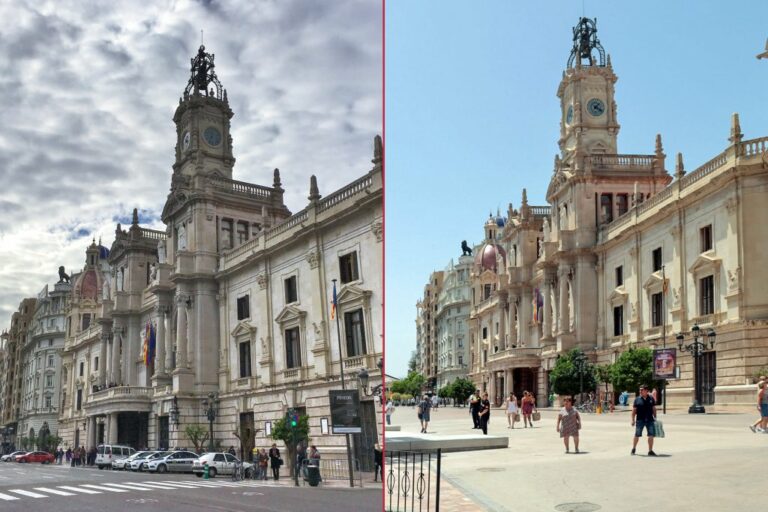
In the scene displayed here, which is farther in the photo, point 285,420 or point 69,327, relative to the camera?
point 69,327

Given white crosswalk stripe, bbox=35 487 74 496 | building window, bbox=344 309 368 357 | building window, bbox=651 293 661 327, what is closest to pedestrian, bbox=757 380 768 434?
building window, bbox=344 309 368 357

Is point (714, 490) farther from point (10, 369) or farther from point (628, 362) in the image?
point (10, 369)

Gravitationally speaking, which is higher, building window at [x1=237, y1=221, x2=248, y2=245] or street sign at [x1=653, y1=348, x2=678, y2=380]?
building window at [x1=237, y1=221, x2=248, y2=245]

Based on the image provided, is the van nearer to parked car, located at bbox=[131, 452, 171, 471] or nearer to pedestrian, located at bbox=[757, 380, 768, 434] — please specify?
parked car, located at bbox=[131, 452, 171, 471]

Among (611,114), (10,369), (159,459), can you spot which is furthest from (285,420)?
(10,369)

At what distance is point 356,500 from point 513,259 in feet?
221

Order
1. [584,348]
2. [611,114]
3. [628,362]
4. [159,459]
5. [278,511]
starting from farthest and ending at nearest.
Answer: [611,114], [584,348], [628,362], [159,459], [278,511]

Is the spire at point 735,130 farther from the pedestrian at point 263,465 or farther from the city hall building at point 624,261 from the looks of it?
the pedestrian at point 263,465

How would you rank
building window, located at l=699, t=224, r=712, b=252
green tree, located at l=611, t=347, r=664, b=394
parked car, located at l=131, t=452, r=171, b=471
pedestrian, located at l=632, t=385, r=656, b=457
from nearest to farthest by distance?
1. pedestrian, located at l=632, t=385, r=656, b=457
2. parked car, located at l=131, t=452, r=171, b=471
3. green tree, located at l=611, t=347, r=664, b=394
4. building window, located at l=699, t=224, r=712, b=252

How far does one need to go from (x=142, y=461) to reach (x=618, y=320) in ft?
104

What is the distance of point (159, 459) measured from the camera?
133 ft

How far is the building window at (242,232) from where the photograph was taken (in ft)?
166

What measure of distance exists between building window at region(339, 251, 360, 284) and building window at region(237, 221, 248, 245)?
14.7m

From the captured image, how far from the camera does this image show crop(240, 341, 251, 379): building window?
45781 mm
